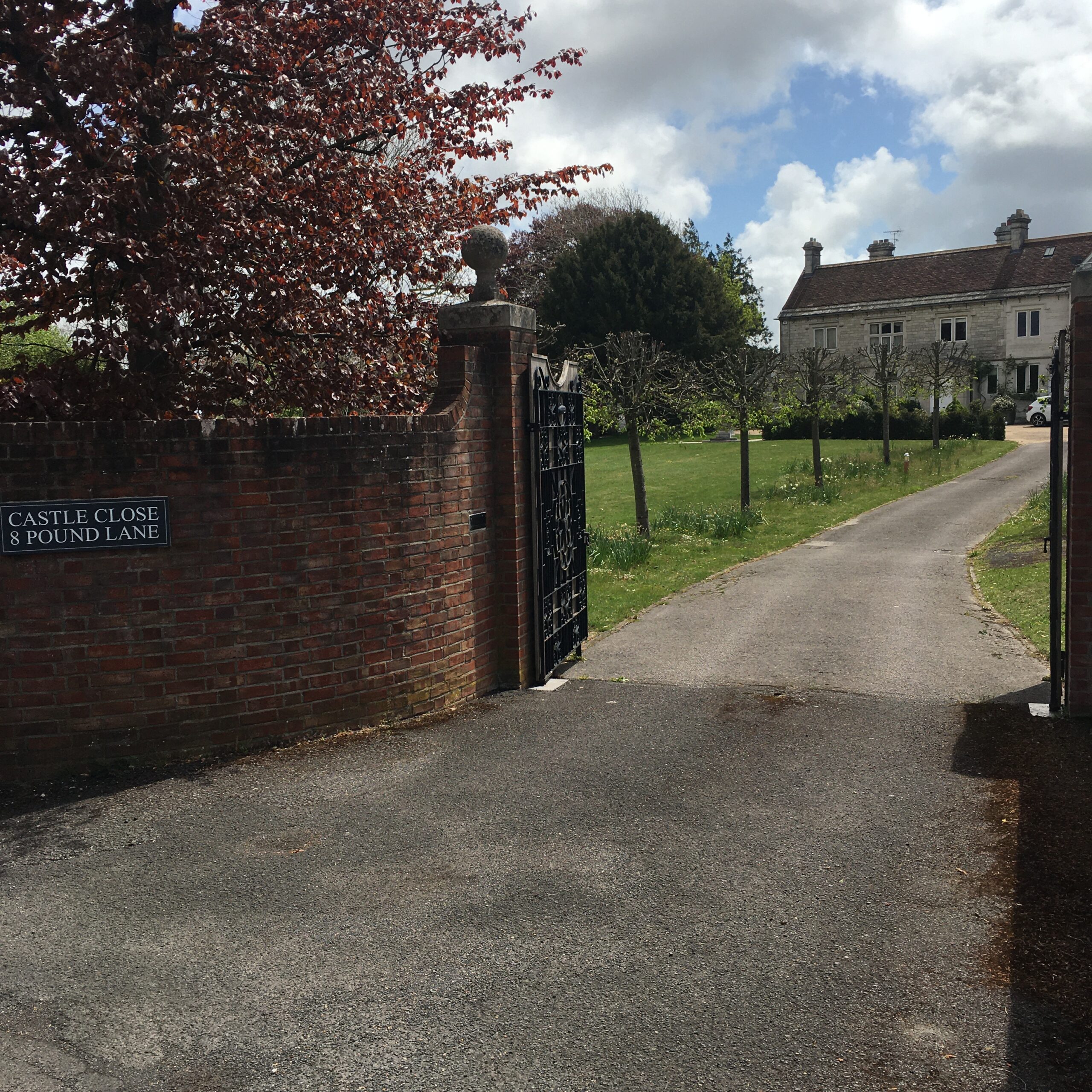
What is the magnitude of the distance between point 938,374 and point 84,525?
33.6 meters

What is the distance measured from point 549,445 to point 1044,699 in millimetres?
4200

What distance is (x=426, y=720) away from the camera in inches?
290

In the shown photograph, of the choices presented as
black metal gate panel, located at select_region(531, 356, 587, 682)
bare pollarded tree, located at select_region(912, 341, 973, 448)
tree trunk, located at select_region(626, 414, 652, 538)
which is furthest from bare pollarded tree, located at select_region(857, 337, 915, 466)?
black metal gate panel, located at select_region(531, 356, 587, 682)

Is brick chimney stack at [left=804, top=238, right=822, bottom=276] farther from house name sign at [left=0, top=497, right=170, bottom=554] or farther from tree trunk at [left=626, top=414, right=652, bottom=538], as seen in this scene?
house name sign at [left=0, top=497, right=170, bottom=554]

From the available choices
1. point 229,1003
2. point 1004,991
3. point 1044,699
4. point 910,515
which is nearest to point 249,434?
point 229,1003

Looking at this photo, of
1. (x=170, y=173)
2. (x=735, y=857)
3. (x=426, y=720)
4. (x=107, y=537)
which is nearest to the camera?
(x=735, y=857)

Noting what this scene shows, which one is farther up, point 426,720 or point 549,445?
point 549,445

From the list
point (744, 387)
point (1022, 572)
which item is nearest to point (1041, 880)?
point (1022, 572)

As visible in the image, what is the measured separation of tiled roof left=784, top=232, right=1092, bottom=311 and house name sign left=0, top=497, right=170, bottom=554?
52.9 m

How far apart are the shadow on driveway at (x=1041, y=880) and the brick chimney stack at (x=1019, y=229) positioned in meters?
54.2

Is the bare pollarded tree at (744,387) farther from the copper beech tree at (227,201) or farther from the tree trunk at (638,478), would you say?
the copper beech tree at (227,201)

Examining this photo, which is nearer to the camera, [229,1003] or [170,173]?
[229,1003]

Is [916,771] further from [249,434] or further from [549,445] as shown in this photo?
[249,434]

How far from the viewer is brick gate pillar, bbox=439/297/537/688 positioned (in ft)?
26.0
